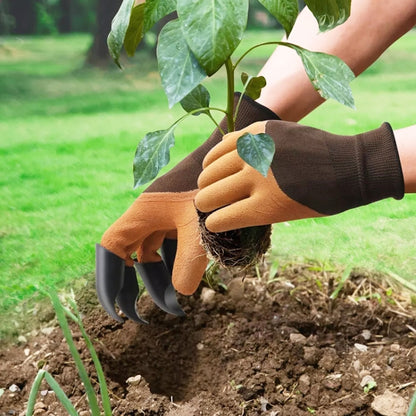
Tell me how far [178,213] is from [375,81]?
3.08 metres

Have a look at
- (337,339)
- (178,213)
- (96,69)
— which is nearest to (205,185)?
(178,213)

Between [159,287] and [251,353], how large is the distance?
256mm

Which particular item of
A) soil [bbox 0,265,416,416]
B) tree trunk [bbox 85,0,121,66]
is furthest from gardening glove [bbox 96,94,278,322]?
tree trunk [bbox 85,0,121,66]

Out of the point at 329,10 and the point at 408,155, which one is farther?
the point at 408,155

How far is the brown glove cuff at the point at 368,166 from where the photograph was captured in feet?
3.59

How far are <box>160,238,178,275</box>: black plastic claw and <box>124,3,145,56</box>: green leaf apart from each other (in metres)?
0.58

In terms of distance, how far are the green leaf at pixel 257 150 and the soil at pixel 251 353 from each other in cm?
57

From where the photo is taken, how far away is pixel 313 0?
3.12 ft

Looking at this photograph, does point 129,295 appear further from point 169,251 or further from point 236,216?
point 236,216

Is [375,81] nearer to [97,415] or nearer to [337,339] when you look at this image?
[337,339]

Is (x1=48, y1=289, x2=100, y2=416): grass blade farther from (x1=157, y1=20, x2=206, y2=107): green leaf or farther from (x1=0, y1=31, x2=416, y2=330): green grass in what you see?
(x1=0, y1=31, x2=416, y2=330): green grass

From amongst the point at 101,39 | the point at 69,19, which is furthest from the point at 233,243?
the point at 69,19

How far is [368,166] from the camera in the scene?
1096 millimetres

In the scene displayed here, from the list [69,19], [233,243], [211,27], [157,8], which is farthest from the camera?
[69,19]
